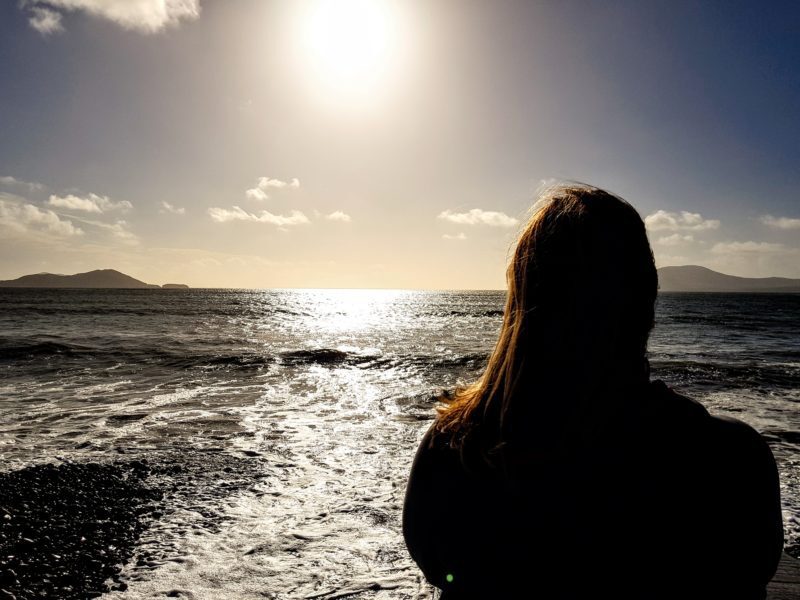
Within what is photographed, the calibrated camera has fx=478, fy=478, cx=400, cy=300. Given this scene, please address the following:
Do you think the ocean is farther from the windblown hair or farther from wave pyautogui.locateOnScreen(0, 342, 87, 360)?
the windblown hair

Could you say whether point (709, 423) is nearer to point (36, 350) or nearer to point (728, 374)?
point (728, 374)

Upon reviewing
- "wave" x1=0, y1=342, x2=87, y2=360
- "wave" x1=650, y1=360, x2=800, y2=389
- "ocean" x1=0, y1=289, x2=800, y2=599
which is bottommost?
"wave" x1=650, y1=360, x2=800, y2=389

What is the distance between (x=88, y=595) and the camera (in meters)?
3.26

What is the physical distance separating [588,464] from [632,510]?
161 mm

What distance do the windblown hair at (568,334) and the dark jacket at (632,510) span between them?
7 centimetres

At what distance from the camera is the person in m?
1.19

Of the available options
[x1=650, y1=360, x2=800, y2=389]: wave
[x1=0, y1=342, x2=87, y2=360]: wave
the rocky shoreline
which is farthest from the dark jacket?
[x1=0, y1=342, x2=87, y2=360]: wave

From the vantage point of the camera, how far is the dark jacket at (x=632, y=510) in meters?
1.18

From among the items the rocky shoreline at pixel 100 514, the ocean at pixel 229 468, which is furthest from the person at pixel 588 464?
the rocky shoreline at pixel 100 514

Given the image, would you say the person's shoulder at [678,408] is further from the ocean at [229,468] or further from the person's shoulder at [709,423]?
the ocean at [229,468]

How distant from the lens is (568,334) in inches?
52.4

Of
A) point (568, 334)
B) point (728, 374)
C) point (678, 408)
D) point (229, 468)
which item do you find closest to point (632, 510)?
point (678, 408)

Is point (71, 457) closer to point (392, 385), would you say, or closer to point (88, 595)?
point (88, 595)

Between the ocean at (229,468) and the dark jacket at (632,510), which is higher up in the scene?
the dark jacket at (632,510)
